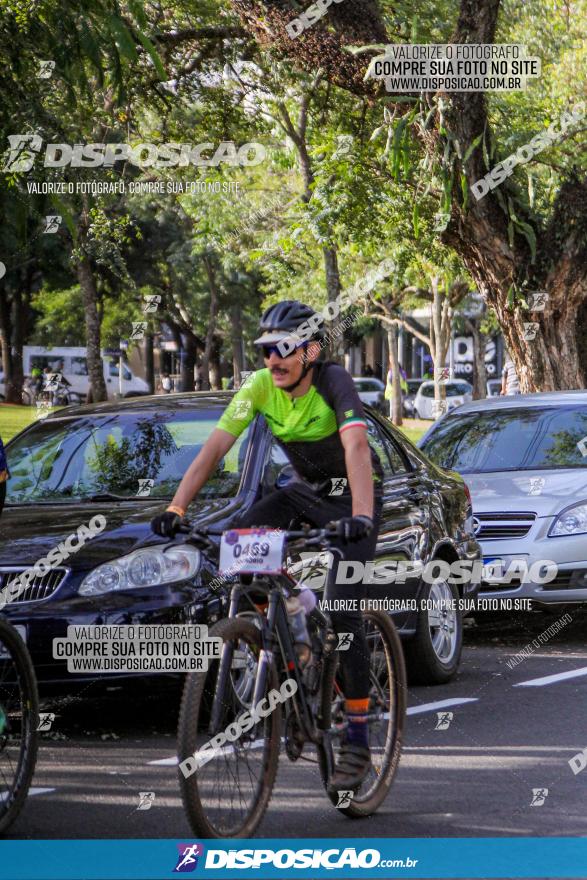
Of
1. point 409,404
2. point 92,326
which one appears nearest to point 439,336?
point 409,404

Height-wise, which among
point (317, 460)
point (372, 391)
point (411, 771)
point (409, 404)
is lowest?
point (409, 404)

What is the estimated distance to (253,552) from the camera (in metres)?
4.84

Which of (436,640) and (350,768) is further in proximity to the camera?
(436,640)

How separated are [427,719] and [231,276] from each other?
4443 cm

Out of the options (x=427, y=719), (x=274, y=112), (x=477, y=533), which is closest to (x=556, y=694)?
(x=427, y=719)

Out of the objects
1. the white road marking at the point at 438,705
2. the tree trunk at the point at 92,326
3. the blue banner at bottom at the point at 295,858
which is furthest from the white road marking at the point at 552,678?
the tree trunk at the point at 92,326

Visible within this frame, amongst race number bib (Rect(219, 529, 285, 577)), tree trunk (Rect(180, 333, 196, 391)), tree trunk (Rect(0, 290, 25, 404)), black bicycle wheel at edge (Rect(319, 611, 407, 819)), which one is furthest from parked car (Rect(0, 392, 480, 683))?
tree trunk (Rect(180, 333, 196, 391))

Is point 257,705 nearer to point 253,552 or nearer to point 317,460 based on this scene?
point 253,552

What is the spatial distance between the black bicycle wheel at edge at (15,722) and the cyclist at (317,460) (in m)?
0.64

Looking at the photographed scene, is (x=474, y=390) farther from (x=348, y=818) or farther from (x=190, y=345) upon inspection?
(x=348, y=818)

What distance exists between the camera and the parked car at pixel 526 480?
10117 mm

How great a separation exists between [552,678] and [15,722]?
14.1 ft

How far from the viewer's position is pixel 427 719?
7312 mm

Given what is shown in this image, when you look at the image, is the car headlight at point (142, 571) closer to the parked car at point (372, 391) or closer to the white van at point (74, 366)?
the parked car at point (372, 391)
